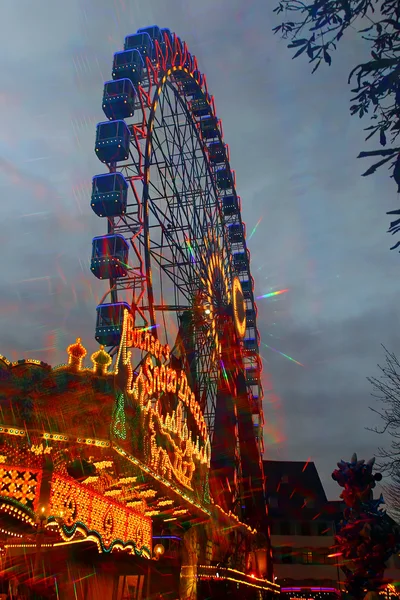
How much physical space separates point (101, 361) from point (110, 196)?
32.2ft

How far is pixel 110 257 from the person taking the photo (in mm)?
16406

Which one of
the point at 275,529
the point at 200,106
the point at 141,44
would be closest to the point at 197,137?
the point at 200,106

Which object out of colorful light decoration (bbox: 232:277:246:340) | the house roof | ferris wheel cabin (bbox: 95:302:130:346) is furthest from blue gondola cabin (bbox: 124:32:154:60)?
the house roof

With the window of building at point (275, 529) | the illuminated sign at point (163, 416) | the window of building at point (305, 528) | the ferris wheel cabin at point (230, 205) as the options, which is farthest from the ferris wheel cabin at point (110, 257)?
the window of building at point (305, 528)

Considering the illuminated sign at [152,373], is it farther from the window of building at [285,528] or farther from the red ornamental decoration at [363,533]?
the window of building at [285,528]

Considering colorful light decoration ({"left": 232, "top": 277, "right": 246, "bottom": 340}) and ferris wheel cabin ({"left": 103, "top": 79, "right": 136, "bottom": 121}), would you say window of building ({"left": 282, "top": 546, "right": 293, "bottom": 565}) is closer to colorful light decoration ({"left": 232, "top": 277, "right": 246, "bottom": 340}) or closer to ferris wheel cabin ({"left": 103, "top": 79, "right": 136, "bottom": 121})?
colorful light decoration ({"left": 232, "top": 277, "right": 246, "bottom": 340})

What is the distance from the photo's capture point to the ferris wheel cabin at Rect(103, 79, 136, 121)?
17875mm

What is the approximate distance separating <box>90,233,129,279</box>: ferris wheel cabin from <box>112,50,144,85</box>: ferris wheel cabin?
5693 mm

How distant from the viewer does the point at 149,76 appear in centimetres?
1923

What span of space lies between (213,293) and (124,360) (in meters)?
13.9

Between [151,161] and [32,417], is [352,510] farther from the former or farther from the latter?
[151,161]

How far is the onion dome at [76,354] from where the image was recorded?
25.1 feet

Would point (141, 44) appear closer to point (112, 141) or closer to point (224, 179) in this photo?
point (112, 141)

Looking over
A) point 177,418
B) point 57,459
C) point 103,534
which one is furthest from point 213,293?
point 57,459
